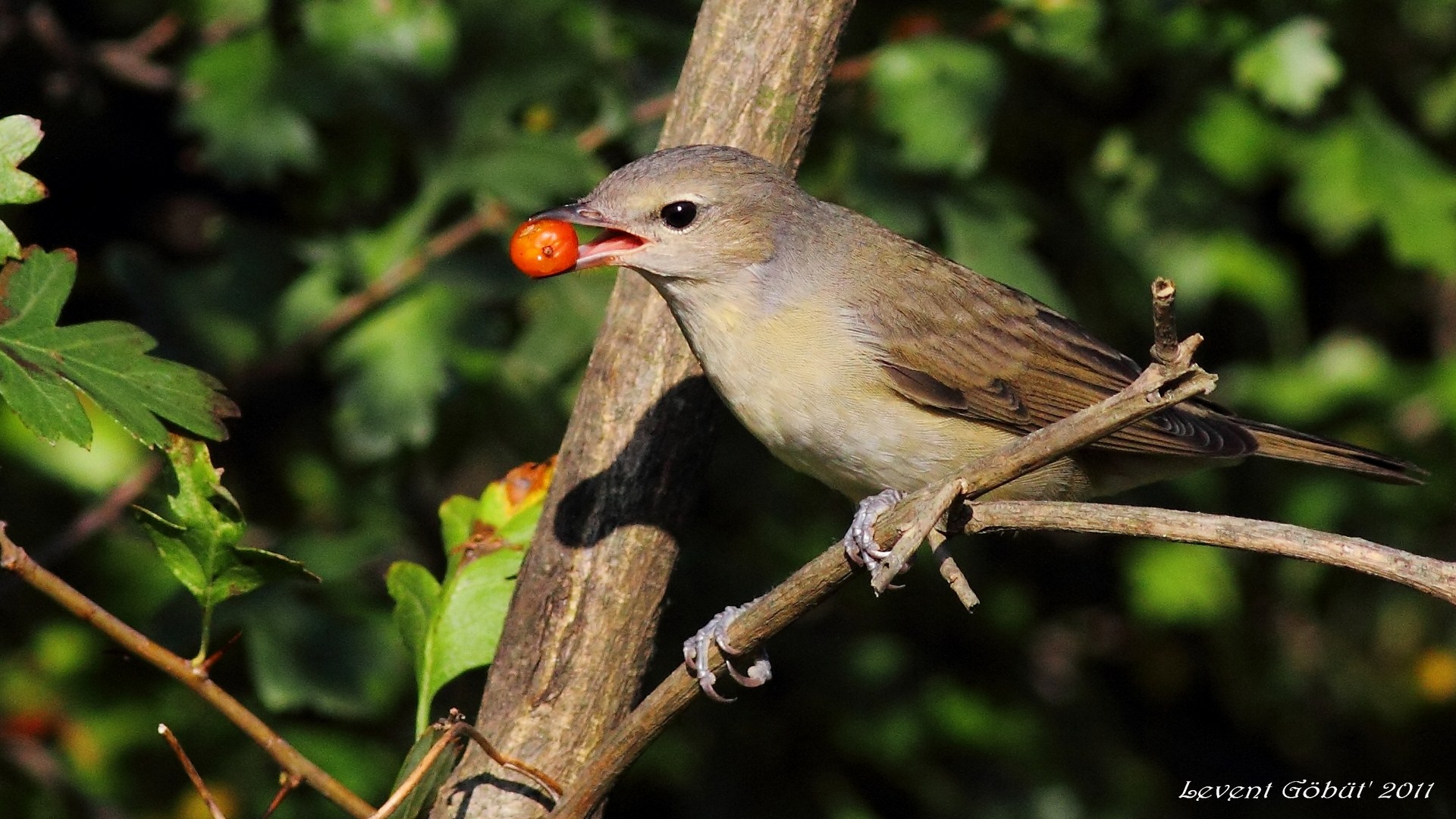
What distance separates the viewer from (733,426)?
4160 mm

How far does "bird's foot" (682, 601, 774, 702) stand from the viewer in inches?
89.4

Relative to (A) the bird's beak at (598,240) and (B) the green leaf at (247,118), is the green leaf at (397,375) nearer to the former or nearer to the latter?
(B) the green leaf at (247,118)

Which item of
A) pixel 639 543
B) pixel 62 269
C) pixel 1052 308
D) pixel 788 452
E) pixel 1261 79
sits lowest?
pixel 62 269

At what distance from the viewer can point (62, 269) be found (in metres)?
2.00

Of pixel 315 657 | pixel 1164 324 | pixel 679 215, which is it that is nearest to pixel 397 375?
pixel 315 657

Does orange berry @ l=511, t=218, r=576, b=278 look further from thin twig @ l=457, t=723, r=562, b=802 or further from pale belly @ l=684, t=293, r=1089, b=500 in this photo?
thin twig @ l=457, t=723, r=562, b=802

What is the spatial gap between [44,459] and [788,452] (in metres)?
1.94

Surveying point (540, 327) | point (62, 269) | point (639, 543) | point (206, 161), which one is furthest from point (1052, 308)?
point (62, 269)


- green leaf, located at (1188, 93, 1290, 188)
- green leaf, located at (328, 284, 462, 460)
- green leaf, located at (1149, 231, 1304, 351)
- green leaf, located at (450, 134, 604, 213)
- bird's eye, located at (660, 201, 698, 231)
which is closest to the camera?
bird's eye, located at (660, 201, 698, 231)

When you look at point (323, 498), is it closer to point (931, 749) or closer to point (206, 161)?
point (206, 161)

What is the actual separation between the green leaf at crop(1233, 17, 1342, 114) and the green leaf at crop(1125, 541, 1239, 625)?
1.49 meters

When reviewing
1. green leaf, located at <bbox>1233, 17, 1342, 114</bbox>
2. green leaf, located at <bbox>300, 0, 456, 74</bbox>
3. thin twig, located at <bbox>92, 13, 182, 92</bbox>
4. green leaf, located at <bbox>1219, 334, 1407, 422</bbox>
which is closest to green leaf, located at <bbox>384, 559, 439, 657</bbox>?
green leaf, located at <bbox>300, 0, 456, 74</bbox>

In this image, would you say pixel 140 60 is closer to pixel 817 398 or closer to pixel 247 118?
pixel 247 118

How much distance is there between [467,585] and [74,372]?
2.57ft
